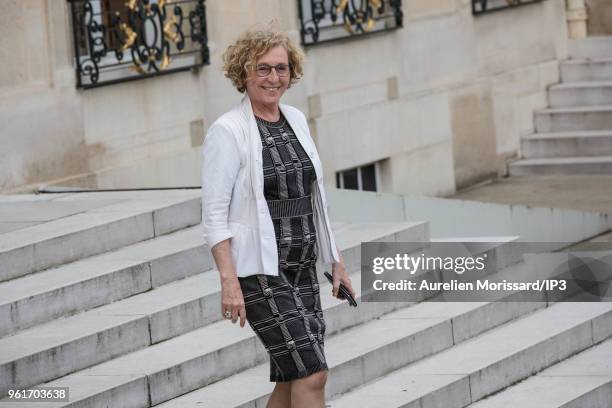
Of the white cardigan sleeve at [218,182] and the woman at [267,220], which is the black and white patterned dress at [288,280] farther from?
the white cardigan sleeve at [218,182]

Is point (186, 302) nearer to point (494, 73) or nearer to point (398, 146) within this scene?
point (398, 146)

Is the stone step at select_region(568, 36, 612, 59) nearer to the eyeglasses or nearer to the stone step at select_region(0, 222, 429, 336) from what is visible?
the stone step at select_region(0, 222, 429, 336)

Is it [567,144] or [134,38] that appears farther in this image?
[567,144]

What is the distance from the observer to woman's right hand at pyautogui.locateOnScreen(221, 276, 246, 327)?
20.0 ft

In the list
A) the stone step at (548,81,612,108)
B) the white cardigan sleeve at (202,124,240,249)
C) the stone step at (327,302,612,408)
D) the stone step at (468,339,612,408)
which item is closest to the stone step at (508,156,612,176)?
Result: the stone step at (548,81,612,108)

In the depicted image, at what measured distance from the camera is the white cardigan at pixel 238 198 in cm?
619

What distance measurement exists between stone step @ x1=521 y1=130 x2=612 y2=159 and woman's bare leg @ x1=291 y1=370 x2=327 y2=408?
10174 millimetres

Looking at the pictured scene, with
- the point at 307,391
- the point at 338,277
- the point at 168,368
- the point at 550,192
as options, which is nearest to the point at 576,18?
the point at 550,192

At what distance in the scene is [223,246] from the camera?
6.15 m

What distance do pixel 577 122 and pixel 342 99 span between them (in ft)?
11.0

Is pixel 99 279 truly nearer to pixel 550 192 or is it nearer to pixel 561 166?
pixel 550 192

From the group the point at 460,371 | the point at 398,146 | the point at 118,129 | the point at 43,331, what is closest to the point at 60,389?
the point at 43,331

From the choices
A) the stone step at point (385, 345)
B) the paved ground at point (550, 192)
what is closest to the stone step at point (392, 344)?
the stone step at point (385, 345)

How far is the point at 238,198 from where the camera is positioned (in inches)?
245
